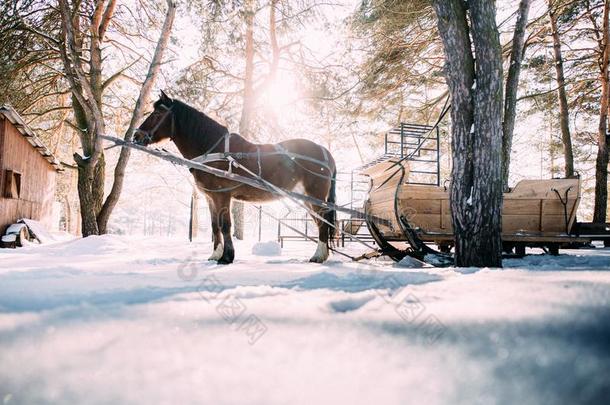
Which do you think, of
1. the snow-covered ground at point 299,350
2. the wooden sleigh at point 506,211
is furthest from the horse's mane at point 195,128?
the snow-covered ground at point 299,350

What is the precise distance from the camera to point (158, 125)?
4816mm

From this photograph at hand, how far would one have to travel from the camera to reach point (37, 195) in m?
12.4

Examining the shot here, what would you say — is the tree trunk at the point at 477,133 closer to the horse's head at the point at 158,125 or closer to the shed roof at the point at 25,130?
the horse's head at the point at 158,125

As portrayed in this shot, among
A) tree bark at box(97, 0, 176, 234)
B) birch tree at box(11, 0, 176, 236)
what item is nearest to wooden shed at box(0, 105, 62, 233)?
birch tree at box(11, 0, 176, 236)

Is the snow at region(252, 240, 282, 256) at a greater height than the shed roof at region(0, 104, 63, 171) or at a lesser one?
lesser

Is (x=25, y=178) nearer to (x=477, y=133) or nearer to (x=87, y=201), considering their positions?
(x=87, y=201)

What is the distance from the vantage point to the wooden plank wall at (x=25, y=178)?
32.8 ft

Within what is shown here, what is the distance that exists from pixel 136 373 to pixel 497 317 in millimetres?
890

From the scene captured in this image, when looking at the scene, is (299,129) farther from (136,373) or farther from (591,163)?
(591,163)

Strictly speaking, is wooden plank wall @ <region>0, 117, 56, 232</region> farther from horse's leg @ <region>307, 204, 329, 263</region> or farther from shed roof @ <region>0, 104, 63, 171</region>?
horse's leg @ <region>307, 204, 329, 263</region>

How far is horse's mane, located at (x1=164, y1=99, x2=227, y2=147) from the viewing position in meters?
4.91

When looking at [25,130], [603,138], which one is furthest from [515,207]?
[25,130]

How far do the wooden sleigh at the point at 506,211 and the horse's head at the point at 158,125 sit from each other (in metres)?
2.88

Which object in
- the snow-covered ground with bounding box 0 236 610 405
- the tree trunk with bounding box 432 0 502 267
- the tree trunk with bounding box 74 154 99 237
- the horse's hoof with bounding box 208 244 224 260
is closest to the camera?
the snow-covered ground with bounding box 0 236 610 405
